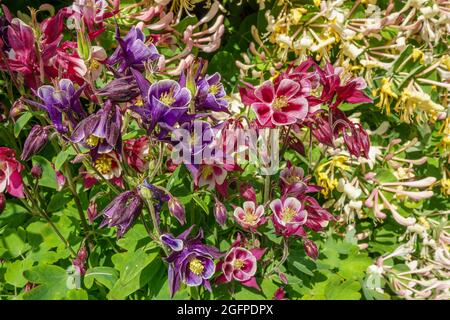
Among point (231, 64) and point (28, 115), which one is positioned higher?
point (28, 115)

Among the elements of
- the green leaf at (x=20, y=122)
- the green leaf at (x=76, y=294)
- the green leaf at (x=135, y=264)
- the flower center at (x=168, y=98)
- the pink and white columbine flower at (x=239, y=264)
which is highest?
the flower center at (x=168, y=98)

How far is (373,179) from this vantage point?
Result: 161 cm

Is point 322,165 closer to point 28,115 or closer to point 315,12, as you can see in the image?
point 315,12

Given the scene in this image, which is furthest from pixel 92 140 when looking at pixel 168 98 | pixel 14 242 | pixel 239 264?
pixel 14 242

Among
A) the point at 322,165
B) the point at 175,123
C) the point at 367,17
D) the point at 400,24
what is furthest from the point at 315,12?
the point at 175,123

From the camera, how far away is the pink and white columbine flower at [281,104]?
1.00 m

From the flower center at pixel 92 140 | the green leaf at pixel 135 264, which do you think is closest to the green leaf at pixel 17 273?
the green leaf at pixel 135 264

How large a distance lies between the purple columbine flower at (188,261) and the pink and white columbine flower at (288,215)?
0.61 ft

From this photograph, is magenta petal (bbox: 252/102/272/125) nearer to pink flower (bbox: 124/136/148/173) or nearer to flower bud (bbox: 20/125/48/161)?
pink flower (bbox: 124/136/148/173)

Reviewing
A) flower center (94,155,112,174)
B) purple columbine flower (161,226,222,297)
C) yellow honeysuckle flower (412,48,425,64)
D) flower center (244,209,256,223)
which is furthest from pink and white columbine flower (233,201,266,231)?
yellow honeysuckle flower (412,48,425,64)

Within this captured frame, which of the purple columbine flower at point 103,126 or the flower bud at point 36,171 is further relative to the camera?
the flower bud at point 36,171

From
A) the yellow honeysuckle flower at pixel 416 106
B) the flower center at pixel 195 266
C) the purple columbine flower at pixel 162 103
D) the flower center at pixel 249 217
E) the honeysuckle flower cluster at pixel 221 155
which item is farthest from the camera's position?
the yellow honeysuckle flower at pixel 416 106

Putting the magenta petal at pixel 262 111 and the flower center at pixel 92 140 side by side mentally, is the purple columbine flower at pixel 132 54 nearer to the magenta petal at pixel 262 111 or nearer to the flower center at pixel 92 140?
the flower center at pixel 92 140
